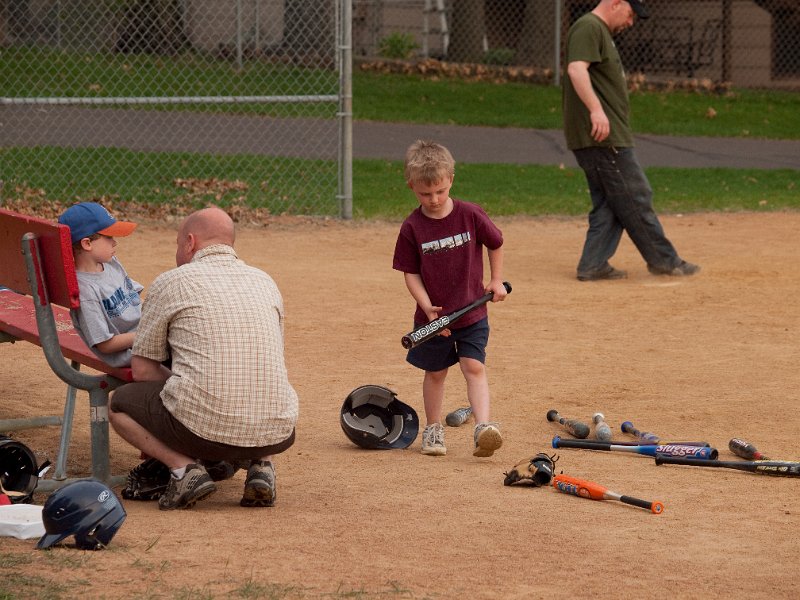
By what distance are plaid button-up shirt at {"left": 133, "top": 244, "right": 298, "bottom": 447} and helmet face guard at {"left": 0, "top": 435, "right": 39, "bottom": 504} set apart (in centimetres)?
59

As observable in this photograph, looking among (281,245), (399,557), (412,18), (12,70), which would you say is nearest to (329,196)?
(281,245)

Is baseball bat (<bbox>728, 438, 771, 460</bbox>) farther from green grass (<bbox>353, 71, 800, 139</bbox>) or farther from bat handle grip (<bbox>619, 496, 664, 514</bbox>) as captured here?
green grass (<bbox>353, 71, 800, 139</bbox>)

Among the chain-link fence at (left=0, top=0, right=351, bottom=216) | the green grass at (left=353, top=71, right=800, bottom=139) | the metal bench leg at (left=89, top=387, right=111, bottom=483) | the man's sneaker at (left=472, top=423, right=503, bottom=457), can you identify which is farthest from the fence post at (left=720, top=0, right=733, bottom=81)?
the metal bench leg at (left=89, top=387, right=111, bottom=483)

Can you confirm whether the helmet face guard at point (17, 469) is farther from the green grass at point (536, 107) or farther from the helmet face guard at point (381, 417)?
the green grass at point (536, 107)

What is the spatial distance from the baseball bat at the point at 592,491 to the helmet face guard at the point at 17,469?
203cm

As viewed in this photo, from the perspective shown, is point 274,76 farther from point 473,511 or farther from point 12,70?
point 473,511

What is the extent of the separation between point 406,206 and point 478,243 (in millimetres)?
7386

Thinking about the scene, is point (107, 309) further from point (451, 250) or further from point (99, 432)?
point (451, 250)

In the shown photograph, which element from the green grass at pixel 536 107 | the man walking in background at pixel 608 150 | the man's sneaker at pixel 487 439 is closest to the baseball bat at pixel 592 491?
the man's sneaker at pixel 487 439

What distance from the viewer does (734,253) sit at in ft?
36.0

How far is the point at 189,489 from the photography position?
4.85 m

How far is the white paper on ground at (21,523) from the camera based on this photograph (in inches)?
172

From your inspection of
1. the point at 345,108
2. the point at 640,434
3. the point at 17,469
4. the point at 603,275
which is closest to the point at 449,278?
the point at 640,434

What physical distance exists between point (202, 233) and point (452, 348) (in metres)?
1.39
